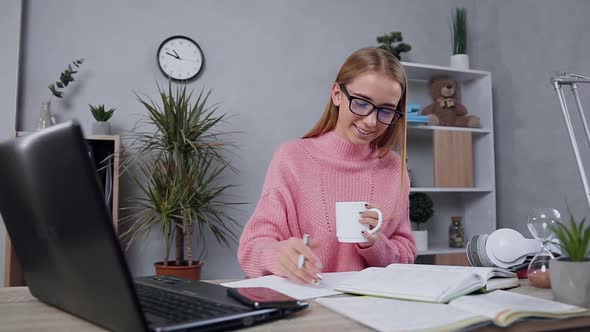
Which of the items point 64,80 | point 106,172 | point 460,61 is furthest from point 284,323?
point 460,61

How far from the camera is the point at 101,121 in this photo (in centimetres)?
249

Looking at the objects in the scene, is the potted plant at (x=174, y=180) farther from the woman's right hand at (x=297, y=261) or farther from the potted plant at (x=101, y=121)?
the woman's right hand at (x=297, y=261)

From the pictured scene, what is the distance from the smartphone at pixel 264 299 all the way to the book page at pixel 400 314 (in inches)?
2.8

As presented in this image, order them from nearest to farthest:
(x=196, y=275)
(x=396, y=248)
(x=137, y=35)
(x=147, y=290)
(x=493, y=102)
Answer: (x=147, y=290) < (x=396, y=248) < (x=196, y=275) < (x=137, y=35) < (x=493, y=102)

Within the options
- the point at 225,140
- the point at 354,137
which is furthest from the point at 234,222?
the point at 354,137

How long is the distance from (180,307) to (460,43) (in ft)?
10.1

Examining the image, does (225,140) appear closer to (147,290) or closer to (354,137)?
(354,137)

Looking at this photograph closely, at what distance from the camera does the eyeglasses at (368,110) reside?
1.40 m

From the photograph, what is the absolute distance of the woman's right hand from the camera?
0.93 meters

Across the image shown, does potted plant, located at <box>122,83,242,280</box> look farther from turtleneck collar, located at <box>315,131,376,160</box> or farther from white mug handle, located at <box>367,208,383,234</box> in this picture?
white mug handle, located at <box>367,208,383,234</box>

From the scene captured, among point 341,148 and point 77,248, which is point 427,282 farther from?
point 341,148

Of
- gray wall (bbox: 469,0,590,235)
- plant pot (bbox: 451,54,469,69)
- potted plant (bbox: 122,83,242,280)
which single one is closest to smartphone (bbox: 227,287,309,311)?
potted plant (bbox: 122,83,242,280)

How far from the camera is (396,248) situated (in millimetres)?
1385

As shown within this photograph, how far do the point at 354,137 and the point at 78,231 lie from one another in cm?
108
